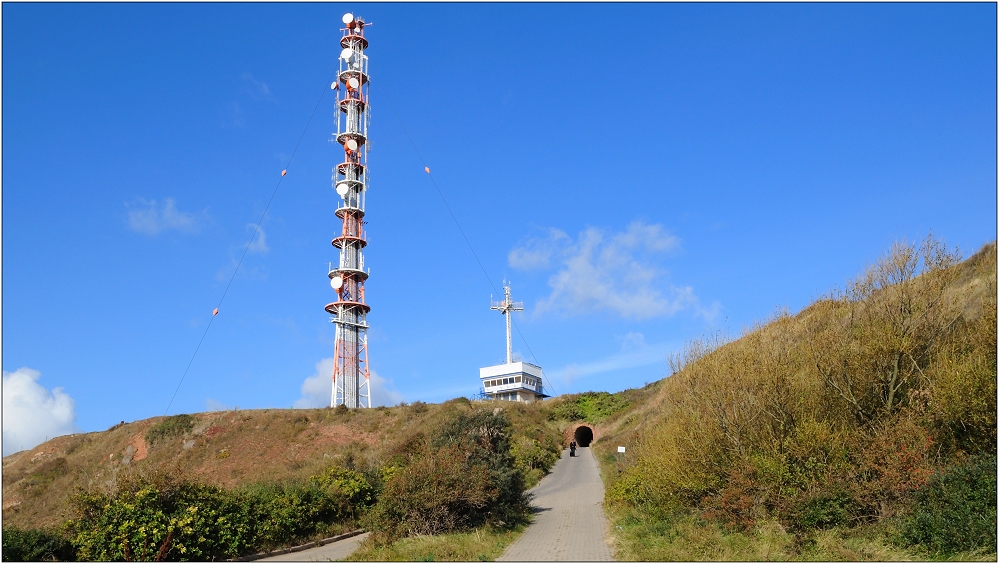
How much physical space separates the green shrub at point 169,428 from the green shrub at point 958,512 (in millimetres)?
49528

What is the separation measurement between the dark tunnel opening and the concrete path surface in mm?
49084

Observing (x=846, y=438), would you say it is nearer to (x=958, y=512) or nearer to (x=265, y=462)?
(x=958, y=512)

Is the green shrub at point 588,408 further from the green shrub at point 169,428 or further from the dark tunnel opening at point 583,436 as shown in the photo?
the green shrub at point 169,428

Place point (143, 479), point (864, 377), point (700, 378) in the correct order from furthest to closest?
point (700, 378) → point (864, 377) → point (143, 479)

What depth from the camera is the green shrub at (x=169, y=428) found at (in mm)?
50094

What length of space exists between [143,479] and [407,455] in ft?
32.1

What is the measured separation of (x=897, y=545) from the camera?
41.9 feet

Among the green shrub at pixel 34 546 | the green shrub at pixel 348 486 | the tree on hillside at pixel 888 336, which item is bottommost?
the green shrub at pixel 34 546

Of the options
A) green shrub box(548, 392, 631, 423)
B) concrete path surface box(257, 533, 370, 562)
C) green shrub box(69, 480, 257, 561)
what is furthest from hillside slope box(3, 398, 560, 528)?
green shrub box(69, 480, 257, 561)

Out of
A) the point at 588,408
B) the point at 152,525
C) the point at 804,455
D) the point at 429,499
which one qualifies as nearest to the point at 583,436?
the point at 588,408

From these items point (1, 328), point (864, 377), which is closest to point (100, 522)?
point (1, 328)

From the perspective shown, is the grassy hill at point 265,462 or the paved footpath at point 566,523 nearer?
the grassy hill at point 265,462

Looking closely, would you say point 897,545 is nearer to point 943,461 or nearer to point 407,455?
point 943,461

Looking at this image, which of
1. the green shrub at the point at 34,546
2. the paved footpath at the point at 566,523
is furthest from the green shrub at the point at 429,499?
the green shrub at the point at 34,546
